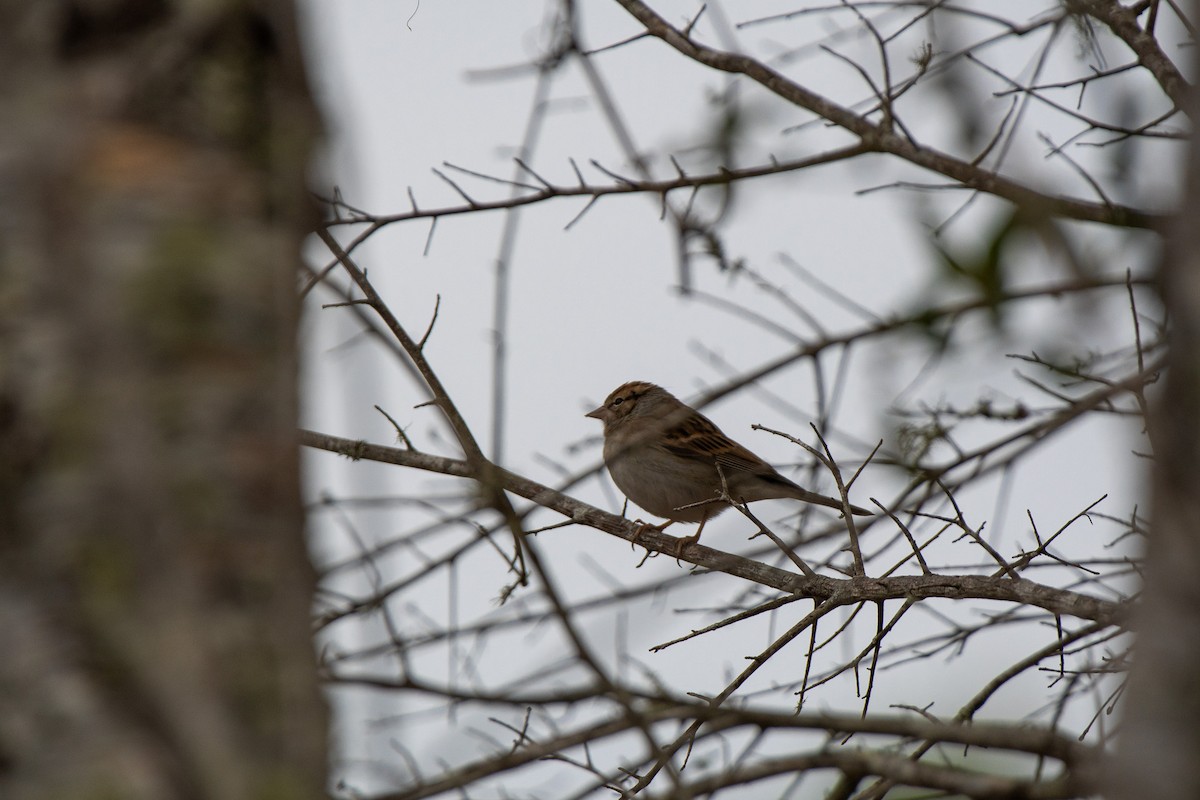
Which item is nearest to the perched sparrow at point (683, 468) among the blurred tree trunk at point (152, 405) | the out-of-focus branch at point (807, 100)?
the out-of-focus branch at point (807, 100)

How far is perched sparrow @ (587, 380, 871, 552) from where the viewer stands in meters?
7.88

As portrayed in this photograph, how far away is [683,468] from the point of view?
26.5 feet

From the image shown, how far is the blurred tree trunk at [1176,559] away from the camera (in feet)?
4.22

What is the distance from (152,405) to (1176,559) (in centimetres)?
121

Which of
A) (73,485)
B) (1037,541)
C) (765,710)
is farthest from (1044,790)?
(1037,541)

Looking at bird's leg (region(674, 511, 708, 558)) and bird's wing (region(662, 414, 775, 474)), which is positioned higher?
bird's wing (region(662, 414, 775, 474))

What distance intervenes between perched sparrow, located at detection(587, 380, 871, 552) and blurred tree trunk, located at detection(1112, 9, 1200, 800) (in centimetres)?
604

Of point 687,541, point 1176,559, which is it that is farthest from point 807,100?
point 1176,559

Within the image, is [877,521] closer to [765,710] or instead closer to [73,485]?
[765,710]

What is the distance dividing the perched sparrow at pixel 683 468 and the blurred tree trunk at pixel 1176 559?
6.04 meters

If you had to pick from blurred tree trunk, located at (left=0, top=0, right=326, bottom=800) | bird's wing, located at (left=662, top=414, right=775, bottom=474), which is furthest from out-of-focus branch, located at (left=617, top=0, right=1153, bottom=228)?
blurred tree trunk, located at (left=0, top=0, right=326, bottom=800)

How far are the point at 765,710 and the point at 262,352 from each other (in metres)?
1.17

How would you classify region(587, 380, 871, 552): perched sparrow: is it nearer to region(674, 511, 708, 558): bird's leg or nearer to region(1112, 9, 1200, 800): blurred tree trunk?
region(674, 511, 708, 558): bird's leg

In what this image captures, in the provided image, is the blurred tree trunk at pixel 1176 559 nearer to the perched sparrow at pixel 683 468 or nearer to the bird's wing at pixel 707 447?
the perched sparrow at pixel 683 468
